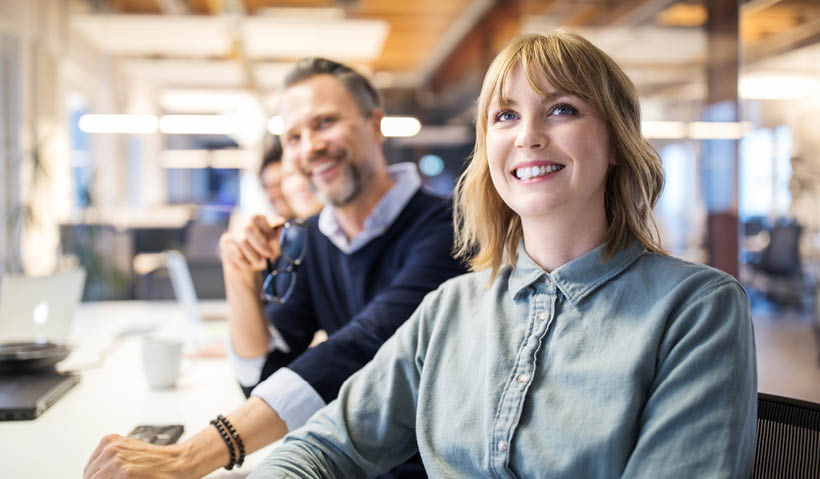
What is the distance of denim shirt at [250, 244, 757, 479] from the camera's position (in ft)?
2.73

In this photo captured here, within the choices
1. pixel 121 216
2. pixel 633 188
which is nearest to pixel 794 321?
pixel 633 188

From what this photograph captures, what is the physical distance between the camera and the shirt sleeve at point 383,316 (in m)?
1.36

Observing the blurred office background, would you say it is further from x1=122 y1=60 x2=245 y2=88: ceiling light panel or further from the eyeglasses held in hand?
the eyeglasses held in hand

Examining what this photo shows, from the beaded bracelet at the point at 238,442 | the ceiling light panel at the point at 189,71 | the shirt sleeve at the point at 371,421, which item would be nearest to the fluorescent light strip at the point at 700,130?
the shirt sleeve at the point at 371,421

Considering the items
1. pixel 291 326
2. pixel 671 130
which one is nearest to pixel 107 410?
pixel 291 326

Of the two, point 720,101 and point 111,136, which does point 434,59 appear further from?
point 720,101

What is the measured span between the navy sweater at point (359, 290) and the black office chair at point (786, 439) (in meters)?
0.70

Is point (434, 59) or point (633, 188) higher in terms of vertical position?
point (434, 59)

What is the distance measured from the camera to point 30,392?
1607 millimetres

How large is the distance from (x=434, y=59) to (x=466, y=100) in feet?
3.08

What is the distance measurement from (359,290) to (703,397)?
3.31 feet

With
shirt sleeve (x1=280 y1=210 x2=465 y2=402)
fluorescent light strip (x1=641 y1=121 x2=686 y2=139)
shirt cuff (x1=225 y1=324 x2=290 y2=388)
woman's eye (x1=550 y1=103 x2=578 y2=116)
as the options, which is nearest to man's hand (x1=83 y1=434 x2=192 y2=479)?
shirt sleeve (x1=280 y1=210 x2=465 y2=402)

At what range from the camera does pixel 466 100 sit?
40.3ft

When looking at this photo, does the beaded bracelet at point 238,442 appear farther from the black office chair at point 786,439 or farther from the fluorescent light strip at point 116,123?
the fluorescent light strip at point 116,123
